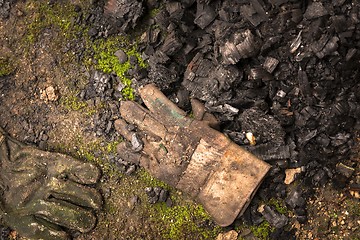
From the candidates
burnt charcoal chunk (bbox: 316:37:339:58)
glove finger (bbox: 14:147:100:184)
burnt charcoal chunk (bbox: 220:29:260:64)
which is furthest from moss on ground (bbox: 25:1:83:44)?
burnt charcoal chunk (bbox: 316:37:339:58)

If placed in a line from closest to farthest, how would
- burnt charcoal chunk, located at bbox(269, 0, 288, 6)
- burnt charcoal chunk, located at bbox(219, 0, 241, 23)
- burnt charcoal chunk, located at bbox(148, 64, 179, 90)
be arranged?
burnt charcoal chunk, located at bbox(269, 0, 288, 6) < burnt charcoal chunk, located at bbox(219, 0, 241, 23) < burnt charcoal chunk, located at bbox(148, 64, 179, 90)

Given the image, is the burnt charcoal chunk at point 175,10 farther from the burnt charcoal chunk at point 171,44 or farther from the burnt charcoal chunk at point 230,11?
the burnt charcoal chunk at point 230,11

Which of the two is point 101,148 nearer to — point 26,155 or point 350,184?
point 26,155

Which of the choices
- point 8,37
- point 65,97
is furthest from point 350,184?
point 8,37

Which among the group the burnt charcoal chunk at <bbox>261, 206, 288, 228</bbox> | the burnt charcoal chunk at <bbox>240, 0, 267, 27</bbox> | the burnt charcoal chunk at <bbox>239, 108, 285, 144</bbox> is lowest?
the burnt charcoal chunk at <bbox>261, 206, 288, 228</bbox>

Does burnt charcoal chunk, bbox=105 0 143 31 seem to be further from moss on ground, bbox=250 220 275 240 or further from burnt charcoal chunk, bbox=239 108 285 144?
moss on ground, bbox=250 220 275 240
